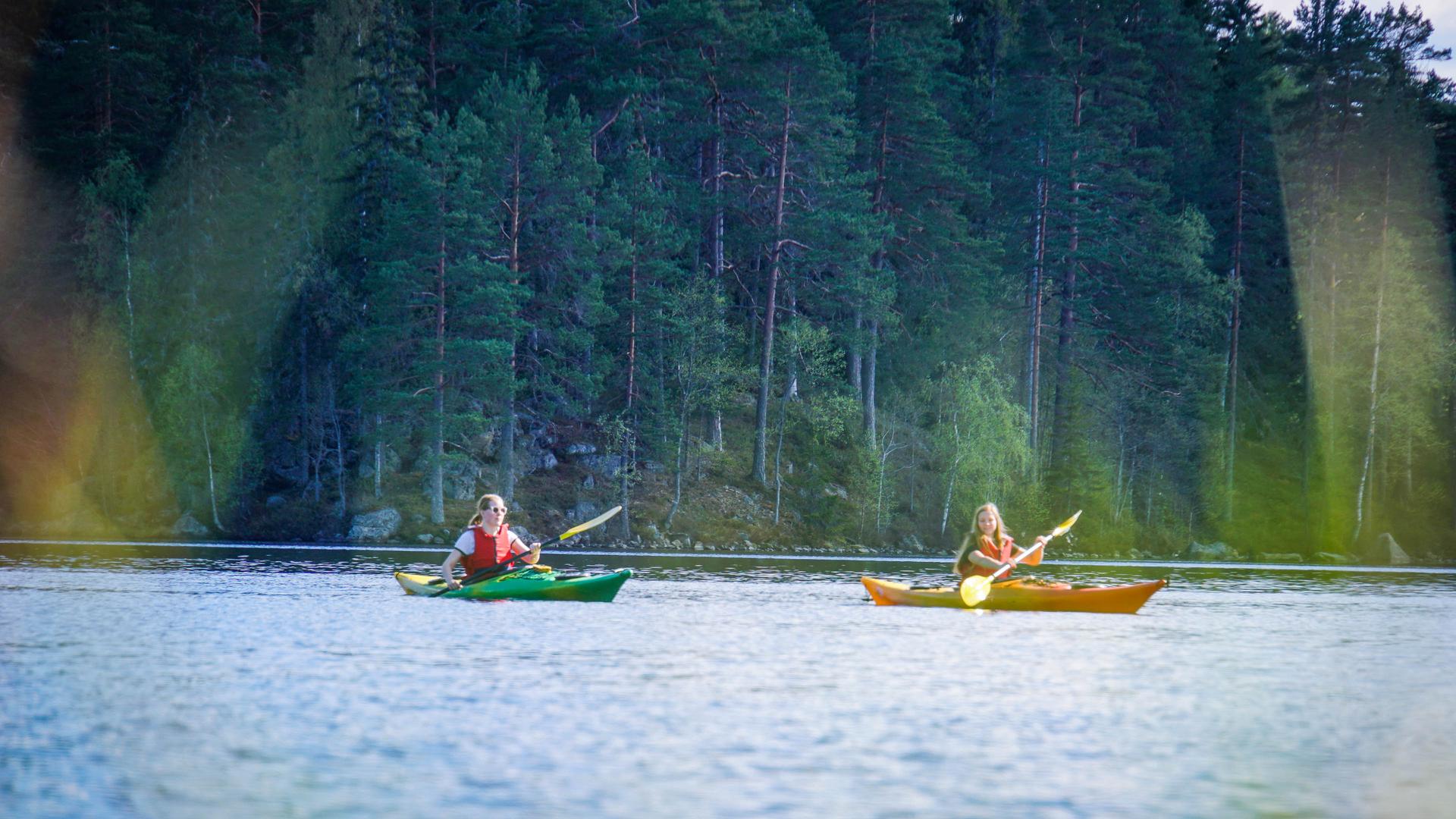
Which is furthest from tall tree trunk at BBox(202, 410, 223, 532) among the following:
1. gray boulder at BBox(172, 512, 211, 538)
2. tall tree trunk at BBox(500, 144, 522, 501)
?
tall tree trunk at BBox(500, 144, 522, 501)

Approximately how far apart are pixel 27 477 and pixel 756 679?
50.7 meters

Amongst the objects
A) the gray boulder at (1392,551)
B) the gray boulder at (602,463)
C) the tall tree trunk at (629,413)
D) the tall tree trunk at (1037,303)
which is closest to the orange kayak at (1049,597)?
the tall tree trunk at (629,413)

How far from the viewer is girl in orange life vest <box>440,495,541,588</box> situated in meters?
24.7

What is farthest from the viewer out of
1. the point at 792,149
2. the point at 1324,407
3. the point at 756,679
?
the point at 1324,407

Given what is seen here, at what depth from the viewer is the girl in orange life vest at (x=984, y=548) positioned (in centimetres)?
2353

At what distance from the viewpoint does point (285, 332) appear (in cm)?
5378

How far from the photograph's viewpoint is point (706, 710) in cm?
1267

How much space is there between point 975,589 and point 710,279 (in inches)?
1375

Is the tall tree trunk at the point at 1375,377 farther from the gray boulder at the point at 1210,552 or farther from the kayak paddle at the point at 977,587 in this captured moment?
the kayak paddle at the point at 977,587

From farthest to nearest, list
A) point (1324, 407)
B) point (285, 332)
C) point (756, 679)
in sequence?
point (1324, 407), point (285, 332), point (756, 679)

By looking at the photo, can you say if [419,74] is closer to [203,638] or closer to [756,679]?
[203,638]

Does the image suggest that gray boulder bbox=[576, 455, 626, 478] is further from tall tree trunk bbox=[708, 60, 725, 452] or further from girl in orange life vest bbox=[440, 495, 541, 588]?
girl in orange life vest bbox=[440, 495, 541, 588]

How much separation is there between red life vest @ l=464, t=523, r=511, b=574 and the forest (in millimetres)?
23721

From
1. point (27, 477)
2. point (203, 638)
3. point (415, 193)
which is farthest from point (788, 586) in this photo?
point (27, 477)
